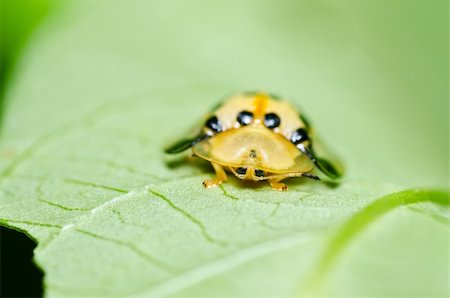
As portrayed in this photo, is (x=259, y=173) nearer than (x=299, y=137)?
Yes

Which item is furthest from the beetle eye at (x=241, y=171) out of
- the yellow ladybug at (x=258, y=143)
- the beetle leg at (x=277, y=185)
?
the beetle leg at (x=277, y=185)

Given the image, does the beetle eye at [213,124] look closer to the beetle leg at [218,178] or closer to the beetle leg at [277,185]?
the beetle leg at [218,178]

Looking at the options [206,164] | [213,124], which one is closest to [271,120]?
[213,124]

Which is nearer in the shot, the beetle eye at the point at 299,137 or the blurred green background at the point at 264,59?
the beetle eye at the point at 299,137

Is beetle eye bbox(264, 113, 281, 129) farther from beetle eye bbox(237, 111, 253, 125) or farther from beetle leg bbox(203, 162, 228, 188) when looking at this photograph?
beetle leg bbox(203, 162, 228, 188)

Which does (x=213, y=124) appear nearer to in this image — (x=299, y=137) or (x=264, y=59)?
(x=299, y=137)

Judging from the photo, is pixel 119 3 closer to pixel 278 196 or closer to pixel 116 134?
pixel 116 134
